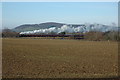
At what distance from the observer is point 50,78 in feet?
26.8

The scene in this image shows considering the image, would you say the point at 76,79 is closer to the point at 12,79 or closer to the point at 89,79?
the point at 89,79

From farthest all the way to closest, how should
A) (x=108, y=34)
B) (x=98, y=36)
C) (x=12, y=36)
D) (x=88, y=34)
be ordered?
1. (x=12, y=36)
2. (x=88, y=34)
3. (x=98, y=36)
4. (x=108, y=34)

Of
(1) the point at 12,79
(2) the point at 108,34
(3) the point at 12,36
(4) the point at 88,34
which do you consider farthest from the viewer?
(3) the point at 12,36

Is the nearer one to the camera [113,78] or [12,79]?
[12,79]

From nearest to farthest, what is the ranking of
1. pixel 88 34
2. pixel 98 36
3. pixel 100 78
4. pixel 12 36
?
pixel 100 78 < pixel 98 36 < pixel 88 34 < pixel 12 36

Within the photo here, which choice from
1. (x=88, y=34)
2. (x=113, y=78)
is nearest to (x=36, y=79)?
(x=113, y=78)

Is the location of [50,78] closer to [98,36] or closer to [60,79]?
[60,79]

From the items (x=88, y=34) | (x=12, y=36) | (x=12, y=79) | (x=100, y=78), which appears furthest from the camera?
(x=12, y=36)

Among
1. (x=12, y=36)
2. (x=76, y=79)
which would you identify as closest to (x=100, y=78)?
(x=76, y=79)

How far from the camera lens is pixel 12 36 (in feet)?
391

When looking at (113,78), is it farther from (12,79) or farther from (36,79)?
(12,79)

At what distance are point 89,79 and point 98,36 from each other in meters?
94.6

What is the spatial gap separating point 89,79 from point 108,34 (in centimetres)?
8589

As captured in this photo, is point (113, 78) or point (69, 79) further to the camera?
point (113, 78)
